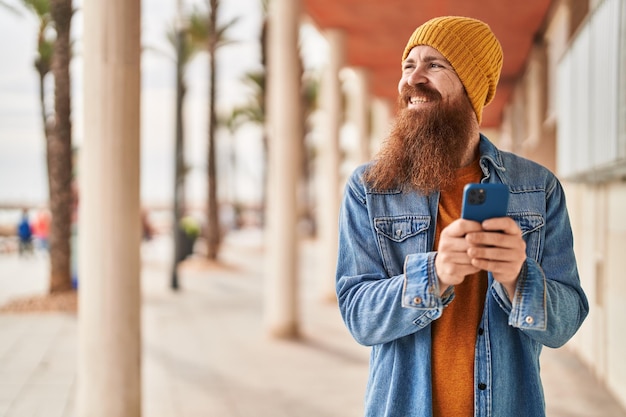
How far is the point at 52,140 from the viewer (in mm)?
13000

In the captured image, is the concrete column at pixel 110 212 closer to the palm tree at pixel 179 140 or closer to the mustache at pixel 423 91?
the mustache at pixel 423 91

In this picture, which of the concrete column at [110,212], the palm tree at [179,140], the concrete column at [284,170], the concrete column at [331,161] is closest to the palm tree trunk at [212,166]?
the palm tree at [179,140]

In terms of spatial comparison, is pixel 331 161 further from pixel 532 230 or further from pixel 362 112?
pixel 532 230

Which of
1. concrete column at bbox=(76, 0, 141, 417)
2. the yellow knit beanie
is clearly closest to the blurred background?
concrete column at bbox=(76, 0, 141, 417)

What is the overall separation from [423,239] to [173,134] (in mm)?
14793

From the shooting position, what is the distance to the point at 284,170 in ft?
33.4

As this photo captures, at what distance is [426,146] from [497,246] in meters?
0.40

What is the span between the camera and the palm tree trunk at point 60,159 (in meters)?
12.7

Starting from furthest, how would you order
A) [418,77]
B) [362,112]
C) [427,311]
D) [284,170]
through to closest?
[362,112] → [284,170] → [418,77] → [427,311]

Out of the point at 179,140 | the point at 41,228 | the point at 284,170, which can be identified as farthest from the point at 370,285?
the point at 41,228

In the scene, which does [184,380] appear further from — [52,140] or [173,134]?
[173,134]

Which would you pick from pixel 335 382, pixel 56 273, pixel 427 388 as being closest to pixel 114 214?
pixel 335 382

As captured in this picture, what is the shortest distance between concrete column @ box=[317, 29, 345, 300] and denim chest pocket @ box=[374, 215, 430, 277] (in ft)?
38.9

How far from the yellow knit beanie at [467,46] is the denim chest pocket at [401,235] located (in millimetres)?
337
